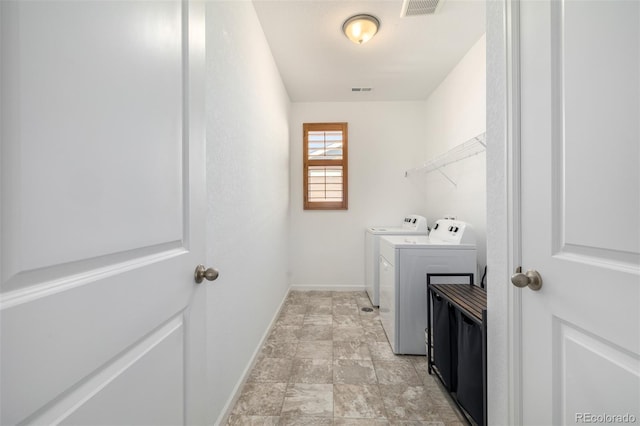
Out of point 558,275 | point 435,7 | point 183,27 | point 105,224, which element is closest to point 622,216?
point 558,275

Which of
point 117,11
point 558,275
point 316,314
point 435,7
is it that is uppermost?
point 435,7

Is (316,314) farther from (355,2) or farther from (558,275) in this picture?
(355,2)

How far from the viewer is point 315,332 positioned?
245 cm

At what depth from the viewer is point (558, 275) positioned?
0.74 metres

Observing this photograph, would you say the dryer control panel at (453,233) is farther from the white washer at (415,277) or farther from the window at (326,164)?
the window at (326,164)

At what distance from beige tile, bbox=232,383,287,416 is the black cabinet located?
0.98m

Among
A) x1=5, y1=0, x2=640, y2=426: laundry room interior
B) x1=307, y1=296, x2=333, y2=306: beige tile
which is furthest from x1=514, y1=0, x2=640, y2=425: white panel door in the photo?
x1=307, y1=296, x2=333, y2=306: beige tile

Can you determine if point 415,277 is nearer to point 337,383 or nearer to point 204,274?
point 337,383

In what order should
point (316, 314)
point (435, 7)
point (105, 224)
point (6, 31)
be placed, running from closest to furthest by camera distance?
point (6, 31), point (105, 224), point (435, 7), point (316, 314)

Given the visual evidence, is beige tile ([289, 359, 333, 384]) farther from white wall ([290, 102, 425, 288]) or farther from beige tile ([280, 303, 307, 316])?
white wall ([290, 102, 425, 288])

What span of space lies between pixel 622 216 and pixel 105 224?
1.09m

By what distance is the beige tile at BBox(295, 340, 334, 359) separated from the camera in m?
2.05

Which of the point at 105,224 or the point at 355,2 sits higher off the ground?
the point at 355,2

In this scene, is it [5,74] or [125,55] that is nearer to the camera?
[5,74]
